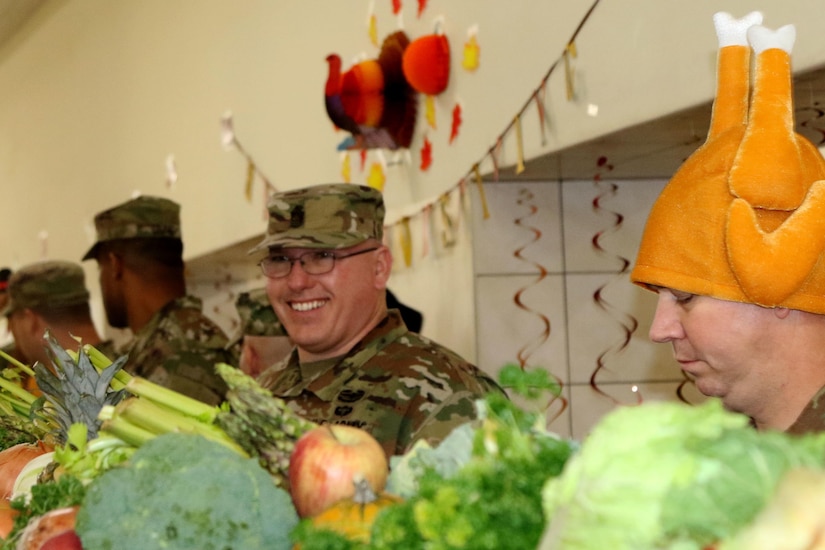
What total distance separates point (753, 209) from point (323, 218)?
4.46 feet

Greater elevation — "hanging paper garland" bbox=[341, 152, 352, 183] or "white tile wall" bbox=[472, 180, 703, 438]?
"hanging paper garland" bbox=[341, 152, 352, 183]

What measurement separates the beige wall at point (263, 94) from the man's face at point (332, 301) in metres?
0.74

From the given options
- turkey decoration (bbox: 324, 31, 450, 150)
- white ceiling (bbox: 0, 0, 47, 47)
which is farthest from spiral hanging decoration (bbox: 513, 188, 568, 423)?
white ceiling (bbox: 0, 0, 47, 47)

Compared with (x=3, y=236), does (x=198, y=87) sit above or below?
above

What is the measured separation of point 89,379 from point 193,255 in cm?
Answer: 524

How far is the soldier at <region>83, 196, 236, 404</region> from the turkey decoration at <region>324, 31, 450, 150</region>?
0.73 m

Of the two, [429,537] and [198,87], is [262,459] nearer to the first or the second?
[429,537]

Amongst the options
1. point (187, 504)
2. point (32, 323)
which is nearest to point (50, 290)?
point (32, 323)

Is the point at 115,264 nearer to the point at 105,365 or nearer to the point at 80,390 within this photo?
the point at 105,365

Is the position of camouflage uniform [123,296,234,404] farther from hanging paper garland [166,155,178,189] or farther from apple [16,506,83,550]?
hanging paper garland [166,155,178,189]

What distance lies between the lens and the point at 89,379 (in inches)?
59.9

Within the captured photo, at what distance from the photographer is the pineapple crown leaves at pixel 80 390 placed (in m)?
1.51

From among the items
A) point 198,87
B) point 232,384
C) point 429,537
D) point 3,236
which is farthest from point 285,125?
point 3,236

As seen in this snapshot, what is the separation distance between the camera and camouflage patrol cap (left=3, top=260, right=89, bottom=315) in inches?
171
